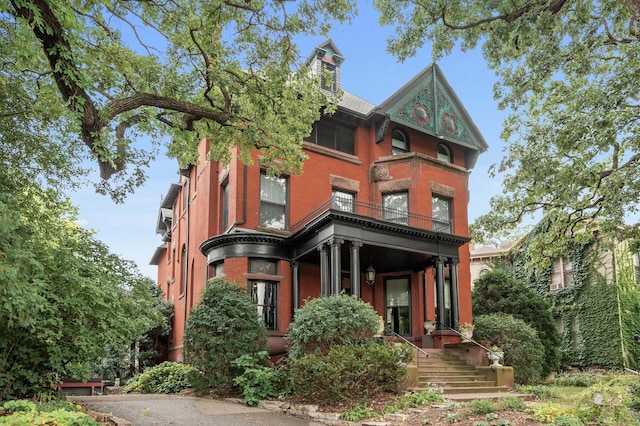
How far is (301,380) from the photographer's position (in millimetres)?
11016

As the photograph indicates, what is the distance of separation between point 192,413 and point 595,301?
73.2ft

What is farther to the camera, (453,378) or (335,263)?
(335,263)

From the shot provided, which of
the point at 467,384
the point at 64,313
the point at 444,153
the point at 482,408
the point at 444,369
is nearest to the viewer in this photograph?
the point at 64,313

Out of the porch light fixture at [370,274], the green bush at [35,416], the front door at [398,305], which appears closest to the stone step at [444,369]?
the front door at [398,305]

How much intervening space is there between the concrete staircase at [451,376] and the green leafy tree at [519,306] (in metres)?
6.73

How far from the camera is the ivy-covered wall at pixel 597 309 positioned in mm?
24375

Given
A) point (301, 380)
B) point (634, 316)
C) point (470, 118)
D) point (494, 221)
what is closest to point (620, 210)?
point (494, 221)

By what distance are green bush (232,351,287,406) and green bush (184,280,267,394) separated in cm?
43

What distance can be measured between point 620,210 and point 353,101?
10.9 meters

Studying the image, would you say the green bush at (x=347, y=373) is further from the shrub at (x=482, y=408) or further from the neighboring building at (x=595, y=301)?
the neighboring building at (x=595, y=301)

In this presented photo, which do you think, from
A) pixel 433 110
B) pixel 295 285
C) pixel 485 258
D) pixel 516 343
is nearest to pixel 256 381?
pixel 295 285

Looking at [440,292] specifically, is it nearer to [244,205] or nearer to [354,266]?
[354,266]

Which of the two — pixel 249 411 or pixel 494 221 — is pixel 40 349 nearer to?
pixel 249 411

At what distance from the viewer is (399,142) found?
20406 millimetres
